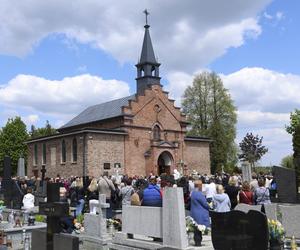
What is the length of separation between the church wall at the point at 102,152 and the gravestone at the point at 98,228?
25609mm

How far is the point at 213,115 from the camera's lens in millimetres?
59656

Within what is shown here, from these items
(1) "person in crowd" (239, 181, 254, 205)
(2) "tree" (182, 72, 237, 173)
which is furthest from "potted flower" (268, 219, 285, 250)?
(2) "tree" (182, 72, 237, 173)

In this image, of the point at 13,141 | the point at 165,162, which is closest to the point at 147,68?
the point at 165,162

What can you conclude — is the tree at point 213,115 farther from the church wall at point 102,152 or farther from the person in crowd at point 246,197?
the person in crowd at point 246,197

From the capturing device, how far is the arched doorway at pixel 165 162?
4606 cm

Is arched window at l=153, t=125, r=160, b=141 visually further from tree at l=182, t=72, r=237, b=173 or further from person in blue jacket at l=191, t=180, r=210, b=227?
person in blue jacket at l=191, t=180, r=210, b=227

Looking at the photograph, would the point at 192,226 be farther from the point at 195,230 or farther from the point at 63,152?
the point at 63,152

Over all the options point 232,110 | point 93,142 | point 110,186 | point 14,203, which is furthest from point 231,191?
point 232,110

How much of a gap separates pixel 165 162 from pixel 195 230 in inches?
1397

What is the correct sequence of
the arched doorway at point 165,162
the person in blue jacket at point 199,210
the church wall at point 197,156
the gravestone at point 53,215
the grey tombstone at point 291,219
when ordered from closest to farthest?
the gravestone at point 53,215 < the grey tombstone at point 291,219 < the person in blue jacket at point 199,210 < the arched doorway at point 165,162 < the church wall at point 197,156

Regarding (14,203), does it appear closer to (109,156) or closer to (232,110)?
(109,156)

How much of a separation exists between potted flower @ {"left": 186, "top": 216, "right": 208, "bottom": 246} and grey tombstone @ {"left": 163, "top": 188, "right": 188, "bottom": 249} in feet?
2.31

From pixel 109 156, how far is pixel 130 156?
→ 2622 millimetres

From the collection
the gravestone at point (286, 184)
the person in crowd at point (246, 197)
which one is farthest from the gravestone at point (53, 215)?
the gravestone at point (286, 184)
